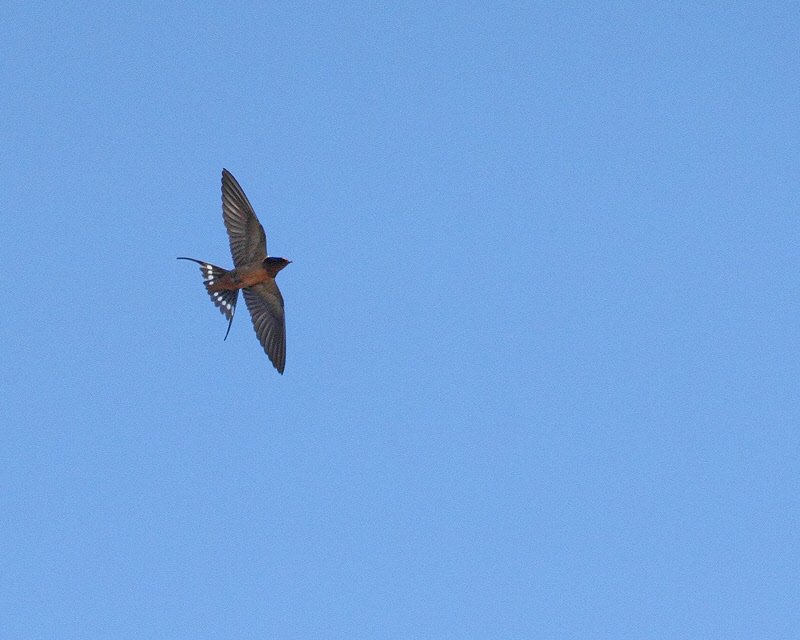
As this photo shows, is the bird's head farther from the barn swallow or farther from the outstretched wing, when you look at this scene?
the outstretched wing

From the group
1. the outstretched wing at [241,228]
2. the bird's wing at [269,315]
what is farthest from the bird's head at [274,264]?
the bird's wing at [269,315]

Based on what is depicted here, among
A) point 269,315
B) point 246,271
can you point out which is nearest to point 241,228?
point 246,271

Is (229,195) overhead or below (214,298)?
overhead

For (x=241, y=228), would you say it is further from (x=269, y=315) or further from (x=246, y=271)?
(x=269, y=315)

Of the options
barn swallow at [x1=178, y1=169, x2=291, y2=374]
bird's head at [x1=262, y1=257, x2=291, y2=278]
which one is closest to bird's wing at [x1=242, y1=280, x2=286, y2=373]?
barn swallow at [x1=178, y1=169, x2=291, y2=374]

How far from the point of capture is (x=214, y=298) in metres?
15.1

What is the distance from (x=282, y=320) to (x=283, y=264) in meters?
1.01

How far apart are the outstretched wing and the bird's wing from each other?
512 mm

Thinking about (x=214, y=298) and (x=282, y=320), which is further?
(x=282, y=320)

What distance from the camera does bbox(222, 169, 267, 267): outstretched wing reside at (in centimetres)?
1550

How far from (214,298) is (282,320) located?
1.39 m

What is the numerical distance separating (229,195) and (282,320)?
1856 mm

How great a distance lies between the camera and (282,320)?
16219mm

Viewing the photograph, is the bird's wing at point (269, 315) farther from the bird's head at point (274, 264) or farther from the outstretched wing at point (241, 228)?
the outstretched wing at point (241, 228)
